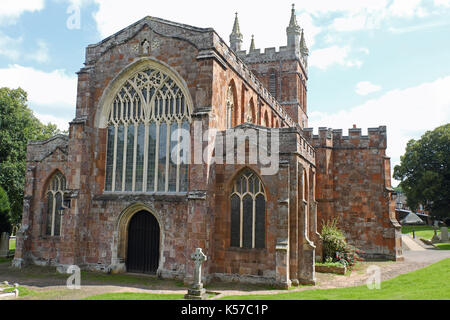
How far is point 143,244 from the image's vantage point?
57.1 feet

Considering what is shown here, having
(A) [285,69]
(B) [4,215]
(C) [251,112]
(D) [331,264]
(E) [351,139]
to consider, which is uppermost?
(A) [285,69]

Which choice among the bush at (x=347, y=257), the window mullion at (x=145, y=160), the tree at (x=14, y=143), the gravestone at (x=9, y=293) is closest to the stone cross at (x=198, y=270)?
the window mullion at (x=145, y=160)

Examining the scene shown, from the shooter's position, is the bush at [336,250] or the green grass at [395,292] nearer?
the green grass at [395,292]

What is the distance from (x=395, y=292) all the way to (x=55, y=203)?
677 inches

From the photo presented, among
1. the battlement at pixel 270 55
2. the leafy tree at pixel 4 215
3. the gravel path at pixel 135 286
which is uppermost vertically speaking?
the battlement at pixel 270 55

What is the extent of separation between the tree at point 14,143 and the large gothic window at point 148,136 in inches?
527

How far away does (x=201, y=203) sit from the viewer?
599 inches

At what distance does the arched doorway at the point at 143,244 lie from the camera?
17.1 m

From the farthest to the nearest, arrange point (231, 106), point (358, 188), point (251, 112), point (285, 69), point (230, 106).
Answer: point (285, 69)
point (358, 188)
point (251, 112)
point (231, 106)
point (230, 106)

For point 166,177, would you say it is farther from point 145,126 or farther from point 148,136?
point 145,126

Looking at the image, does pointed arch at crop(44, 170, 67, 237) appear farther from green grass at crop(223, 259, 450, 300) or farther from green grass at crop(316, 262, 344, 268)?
green grass at crop(316, 262, 344, 268)

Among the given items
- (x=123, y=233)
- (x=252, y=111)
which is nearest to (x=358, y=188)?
(x=252, y=111)

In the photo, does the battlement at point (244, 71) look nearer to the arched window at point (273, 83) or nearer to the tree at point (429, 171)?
the arched window at point (273, 83)
